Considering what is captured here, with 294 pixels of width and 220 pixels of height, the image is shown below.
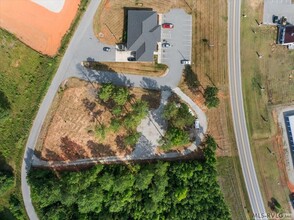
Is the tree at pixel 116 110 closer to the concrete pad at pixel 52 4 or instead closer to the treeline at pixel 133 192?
the treeline at pixel 133 192

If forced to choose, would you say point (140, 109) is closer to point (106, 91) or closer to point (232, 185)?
point (106, 91)

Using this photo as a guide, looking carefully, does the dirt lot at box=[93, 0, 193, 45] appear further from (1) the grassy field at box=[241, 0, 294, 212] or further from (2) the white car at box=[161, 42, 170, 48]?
(1) the grassy field at box=[241, 0, 294, 212]

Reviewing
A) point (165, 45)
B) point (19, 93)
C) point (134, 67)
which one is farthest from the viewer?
point (165, 45)

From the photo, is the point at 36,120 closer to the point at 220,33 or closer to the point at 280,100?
the point at 220,33

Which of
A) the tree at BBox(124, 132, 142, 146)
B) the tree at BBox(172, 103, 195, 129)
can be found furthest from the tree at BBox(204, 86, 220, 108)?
the tree at BBox(124, 132, 142, 146)

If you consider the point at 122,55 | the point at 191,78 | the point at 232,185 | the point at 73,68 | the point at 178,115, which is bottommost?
the point at 232,185

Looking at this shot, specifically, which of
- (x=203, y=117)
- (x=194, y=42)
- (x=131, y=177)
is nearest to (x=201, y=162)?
(x=203, y=117)

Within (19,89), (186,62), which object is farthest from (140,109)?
(19,89)

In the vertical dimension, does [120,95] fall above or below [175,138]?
above
